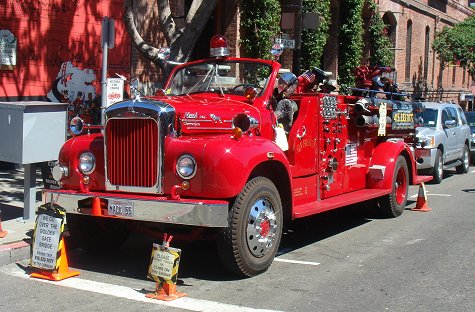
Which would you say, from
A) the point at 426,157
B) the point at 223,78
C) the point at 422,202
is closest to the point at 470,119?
the point at 426,157

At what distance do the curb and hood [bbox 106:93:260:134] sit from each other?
1953 millimetres

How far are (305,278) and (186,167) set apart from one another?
1.69 metres

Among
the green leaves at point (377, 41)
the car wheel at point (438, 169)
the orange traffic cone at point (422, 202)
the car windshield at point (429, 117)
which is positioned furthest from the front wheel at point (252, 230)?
the green leaves at point (377, 41)

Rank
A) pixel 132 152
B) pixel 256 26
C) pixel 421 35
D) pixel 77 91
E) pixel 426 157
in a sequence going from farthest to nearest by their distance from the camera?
1. pixel 421 35
2. pixel 256 26
3. pixel 426 157
4. pixel 77 91
5. pixel 132 152

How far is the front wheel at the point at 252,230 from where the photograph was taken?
6.12 metres

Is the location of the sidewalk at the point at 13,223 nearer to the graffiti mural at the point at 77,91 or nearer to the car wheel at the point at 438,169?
the graffiti mural at the point at 77,91

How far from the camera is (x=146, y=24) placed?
15.0 metres

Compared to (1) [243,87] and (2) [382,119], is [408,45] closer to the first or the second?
(2) [382,119]

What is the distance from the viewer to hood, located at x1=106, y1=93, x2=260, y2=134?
6.39m

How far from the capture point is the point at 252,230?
6348mm

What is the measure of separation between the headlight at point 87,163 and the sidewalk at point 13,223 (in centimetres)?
127

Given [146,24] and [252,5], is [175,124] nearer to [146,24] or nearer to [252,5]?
[146,24]

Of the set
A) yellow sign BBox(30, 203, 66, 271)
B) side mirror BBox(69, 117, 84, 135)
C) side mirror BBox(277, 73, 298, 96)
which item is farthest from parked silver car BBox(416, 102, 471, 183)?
yellow sign BBox(30, 203, 66, 271)

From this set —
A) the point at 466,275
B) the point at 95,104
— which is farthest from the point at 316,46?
the point at 466,275
